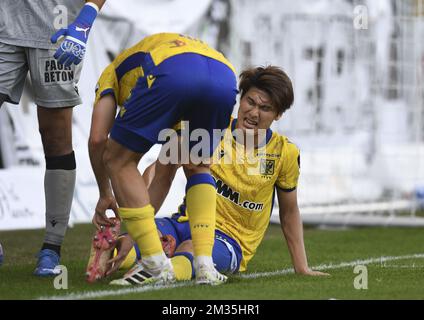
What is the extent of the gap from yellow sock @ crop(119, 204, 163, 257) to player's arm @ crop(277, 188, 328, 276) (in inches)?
38.6

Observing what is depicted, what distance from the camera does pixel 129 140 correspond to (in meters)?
4.27

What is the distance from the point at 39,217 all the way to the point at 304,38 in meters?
5.40

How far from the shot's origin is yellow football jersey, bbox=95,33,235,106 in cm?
433

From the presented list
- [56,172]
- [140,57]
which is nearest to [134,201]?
[140,57]

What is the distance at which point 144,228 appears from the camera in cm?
433

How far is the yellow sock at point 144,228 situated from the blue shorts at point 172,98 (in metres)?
0.28

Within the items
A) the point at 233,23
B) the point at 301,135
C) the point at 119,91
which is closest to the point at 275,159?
the point at 119,91

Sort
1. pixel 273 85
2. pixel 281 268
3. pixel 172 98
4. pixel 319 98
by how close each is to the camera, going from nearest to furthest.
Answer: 1. pixel 172 98
2. pixel 273 85
3. pixel 281 268
4. pixel 319 98

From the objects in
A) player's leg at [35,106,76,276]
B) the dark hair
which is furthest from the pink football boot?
the dark hair

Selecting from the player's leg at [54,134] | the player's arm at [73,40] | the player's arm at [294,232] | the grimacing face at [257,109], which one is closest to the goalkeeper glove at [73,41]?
the player's arm at [73,40]

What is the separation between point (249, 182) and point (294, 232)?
366 mm

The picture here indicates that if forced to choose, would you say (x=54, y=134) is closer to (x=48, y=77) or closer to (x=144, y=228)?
(x=48, y=77)

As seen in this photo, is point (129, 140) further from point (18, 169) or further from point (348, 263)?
point (18, 169)
